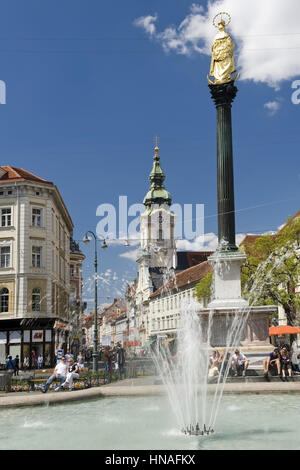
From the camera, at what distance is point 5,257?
42.7 metres

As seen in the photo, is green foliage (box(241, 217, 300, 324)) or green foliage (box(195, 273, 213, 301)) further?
green foliage (box(195, 273, 213, 301))

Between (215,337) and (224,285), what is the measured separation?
111 inches

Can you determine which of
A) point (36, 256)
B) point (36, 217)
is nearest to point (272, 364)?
point (36, 256)

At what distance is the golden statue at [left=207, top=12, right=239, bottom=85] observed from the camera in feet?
85.1

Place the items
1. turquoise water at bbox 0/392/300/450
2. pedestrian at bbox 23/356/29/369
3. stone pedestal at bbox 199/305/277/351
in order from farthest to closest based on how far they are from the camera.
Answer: pedestrian at bbox 23/356/29/369 < stone pedestal at bbox 199/305/277/351 < turquoise water at bbox 0/392/300/450

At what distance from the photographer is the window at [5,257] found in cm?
4253

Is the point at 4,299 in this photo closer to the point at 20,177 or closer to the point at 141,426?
the point at 20,177

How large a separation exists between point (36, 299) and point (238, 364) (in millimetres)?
27036

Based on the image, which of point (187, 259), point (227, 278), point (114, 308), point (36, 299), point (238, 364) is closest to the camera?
point (238, 364)

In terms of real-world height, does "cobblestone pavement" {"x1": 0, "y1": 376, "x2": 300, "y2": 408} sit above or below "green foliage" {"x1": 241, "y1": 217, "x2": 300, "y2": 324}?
below

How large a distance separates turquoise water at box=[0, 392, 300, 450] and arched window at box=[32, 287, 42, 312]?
27683 millimetres

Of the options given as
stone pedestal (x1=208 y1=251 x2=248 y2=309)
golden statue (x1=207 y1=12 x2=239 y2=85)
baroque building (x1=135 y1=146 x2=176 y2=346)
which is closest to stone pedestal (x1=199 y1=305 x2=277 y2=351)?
stone pedestal (x1=208 y1=251 x2=248 y2=309)

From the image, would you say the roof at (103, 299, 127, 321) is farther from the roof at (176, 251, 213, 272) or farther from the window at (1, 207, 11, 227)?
the window at (1, 207, 11, 227)

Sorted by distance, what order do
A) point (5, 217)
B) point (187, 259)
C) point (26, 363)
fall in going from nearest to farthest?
point (26, 363)
point (5, 217)
point (187, 259)
